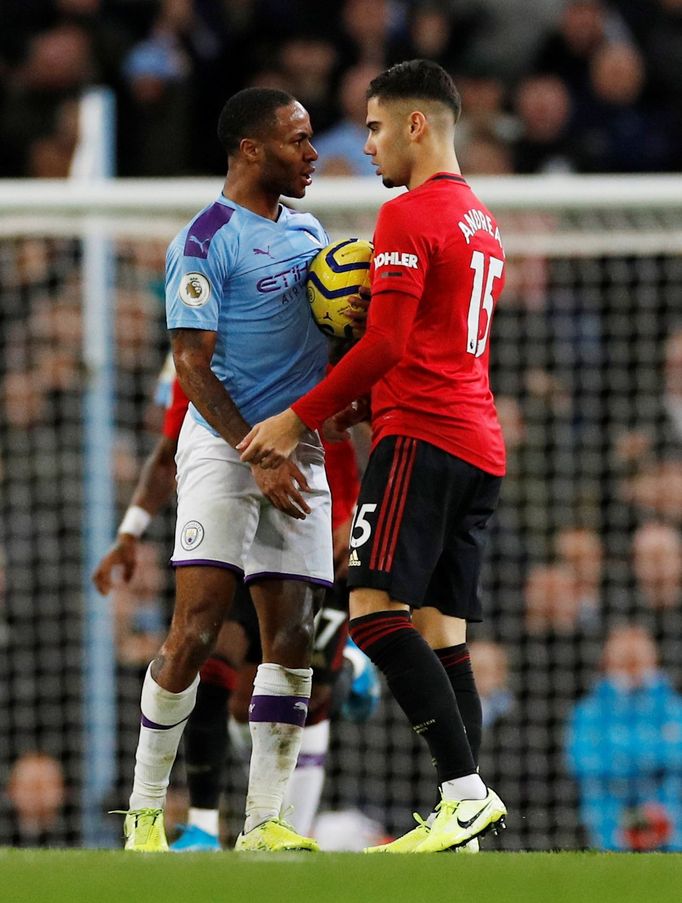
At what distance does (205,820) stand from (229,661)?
0.53 m

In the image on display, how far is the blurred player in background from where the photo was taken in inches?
227

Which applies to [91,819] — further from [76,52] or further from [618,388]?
[76,52]

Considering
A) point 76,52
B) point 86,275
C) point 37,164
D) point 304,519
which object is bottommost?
point 304,519

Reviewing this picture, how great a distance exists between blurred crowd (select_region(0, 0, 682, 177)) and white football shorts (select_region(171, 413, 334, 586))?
5103 mm

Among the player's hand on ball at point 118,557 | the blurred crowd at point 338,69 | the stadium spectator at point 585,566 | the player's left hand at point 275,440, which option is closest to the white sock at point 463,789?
the player's left hand at point 275,440

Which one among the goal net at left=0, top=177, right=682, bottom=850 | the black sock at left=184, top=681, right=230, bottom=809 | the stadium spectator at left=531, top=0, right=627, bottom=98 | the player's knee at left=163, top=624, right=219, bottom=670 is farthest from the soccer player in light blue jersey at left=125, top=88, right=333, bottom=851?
the stadium spectator at left=531, top=0, right=627, bottom=98

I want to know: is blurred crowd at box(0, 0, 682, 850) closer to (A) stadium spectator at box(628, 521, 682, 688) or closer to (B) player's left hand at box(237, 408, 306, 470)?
(A) stadium spectator at box(628, 521, 682, 688)

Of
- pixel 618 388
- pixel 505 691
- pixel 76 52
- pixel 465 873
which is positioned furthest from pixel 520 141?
pixel 465 873

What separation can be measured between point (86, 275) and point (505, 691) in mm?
2739

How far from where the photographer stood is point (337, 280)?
4652mm

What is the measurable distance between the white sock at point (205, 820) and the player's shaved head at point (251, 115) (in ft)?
7.31

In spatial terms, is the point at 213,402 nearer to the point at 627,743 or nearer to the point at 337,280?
the point at 337,280

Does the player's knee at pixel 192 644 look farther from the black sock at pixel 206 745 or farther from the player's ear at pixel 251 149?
the player's ear at pixel 251 149

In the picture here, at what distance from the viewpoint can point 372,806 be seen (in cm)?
809
